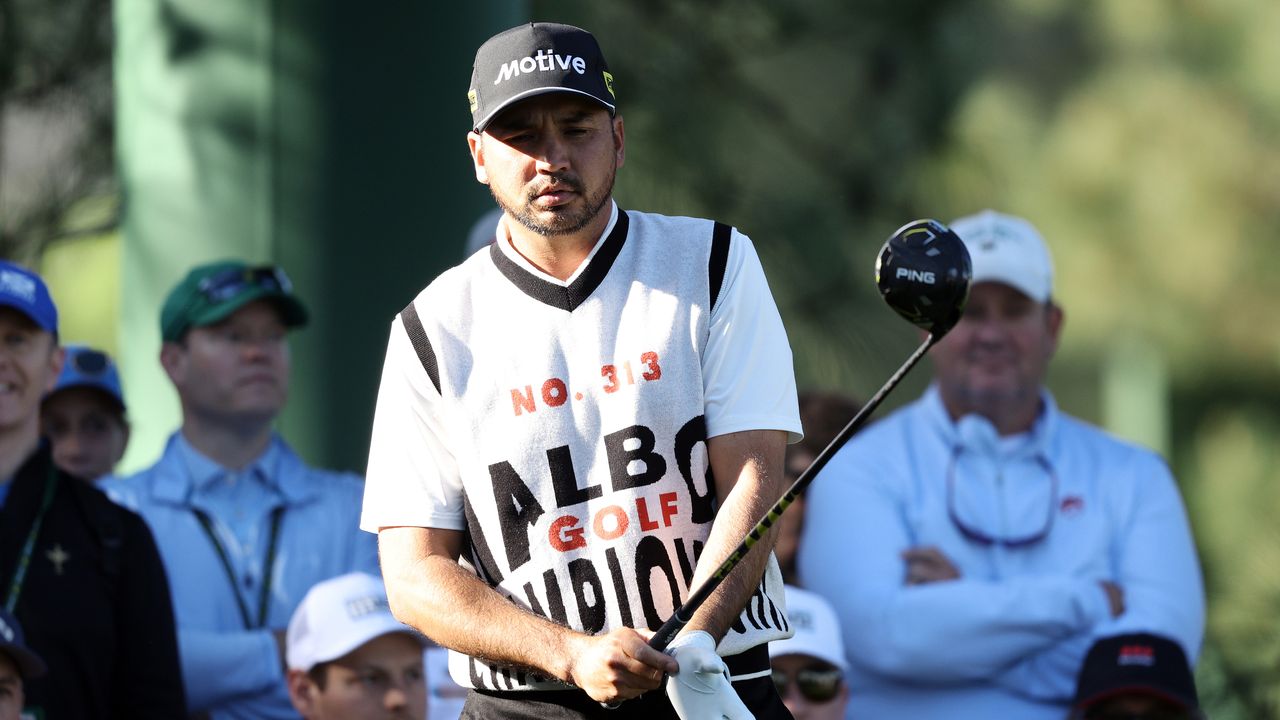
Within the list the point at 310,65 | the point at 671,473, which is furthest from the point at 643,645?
the point at 310,65

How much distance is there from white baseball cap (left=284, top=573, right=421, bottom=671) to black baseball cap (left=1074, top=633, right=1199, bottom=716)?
1.68 meters

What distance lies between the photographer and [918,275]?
3.67m

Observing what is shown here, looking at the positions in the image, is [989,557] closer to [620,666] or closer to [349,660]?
[349,660]

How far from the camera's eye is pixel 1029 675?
5699 millimetres

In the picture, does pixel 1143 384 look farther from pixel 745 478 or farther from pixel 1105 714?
pixel 745 478

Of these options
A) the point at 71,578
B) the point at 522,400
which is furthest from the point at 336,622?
the point at 522,400

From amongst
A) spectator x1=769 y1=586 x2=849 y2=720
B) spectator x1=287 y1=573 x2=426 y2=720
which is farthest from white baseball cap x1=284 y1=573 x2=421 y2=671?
spectator x1=769 y1=586 x2=849 y2=720

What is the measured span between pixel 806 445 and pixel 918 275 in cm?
261

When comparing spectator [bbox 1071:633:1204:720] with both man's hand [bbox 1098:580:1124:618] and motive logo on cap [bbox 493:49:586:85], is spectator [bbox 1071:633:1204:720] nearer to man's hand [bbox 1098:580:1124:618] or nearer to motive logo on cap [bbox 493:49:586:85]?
man's hand [bbox 1098:580:1124:618]

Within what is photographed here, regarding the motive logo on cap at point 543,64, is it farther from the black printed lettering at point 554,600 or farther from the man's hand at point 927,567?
the man's hand at point 927,567

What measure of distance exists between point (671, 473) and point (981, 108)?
6.87 meters

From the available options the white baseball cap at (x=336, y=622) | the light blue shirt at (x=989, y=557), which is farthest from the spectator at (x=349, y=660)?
the light blue shirt at (x=989, y=557)

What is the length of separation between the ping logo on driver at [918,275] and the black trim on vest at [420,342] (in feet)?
2.67

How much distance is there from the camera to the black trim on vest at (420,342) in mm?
3885
